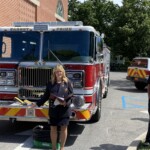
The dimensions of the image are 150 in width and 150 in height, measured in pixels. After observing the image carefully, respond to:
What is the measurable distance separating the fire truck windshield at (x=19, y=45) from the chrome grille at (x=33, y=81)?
1.07 feet

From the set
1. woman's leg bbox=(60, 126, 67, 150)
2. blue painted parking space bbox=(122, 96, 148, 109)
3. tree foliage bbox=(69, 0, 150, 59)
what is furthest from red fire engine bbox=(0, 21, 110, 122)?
tree foliage bbox=(69, 0, 150, 59)

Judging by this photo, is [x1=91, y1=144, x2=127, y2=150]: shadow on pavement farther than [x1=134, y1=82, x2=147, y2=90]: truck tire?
No

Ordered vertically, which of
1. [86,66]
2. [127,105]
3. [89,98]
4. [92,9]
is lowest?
[127,105]

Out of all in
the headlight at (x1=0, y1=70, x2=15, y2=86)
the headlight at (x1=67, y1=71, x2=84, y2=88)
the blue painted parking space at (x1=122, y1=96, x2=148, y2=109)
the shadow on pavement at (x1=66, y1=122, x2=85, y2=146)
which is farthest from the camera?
the blue painted parking space at (x1=122, y1=96, x2=148, y2=109)

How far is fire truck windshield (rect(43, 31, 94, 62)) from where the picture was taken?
27.1ft

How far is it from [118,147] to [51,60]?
2.37m

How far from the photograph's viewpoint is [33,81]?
8.34 m

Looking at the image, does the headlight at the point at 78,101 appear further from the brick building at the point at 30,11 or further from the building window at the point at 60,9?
the building window at the point at 60,9

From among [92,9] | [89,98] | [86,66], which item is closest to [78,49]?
[86,66]

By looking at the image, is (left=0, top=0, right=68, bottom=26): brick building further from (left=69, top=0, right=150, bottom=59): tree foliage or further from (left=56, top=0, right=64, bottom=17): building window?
(left=69, top=0, right=150, bottom=59): tree foliage

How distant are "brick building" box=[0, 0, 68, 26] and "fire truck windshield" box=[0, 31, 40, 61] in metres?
11.1

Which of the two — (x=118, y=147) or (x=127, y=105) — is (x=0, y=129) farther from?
(x=127, y=105)

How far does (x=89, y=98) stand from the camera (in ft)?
27.0

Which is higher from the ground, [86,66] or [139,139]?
[86,66]
